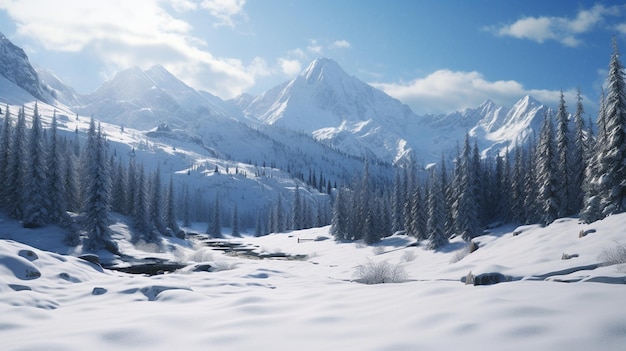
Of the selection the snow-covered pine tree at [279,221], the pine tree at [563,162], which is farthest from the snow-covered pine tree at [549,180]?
the snow-covered pine tree at [279,221]

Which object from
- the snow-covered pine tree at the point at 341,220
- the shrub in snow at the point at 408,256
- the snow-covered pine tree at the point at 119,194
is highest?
the snow-covered pine tree at the point at 119,194

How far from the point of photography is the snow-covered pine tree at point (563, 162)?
140 feet

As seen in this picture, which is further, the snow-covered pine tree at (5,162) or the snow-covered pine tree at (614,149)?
the snow-covered pine tree at (5,162)

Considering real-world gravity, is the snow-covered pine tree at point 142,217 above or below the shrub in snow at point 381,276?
above

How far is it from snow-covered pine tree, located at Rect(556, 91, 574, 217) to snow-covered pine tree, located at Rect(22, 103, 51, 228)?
6277 cm

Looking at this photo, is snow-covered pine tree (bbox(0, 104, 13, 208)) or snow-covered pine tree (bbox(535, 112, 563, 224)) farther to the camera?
snow-covered pine tree (bbox(0, 104, 13, 208))

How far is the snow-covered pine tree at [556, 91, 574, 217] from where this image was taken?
140ft

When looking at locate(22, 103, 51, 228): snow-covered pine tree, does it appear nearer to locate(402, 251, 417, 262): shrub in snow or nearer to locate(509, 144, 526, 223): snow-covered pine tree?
locate(402, 251, 417, 262): shrub in snow

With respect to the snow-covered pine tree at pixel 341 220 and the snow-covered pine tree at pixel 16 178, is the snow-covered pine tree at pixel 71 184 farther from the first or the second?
the snow-covered pine tree at pixel 341 220

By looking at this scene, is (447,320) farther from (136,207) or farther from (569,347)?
(136,207)

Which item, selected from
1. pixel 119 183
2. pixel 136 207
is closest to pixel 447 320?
pixel 136 207

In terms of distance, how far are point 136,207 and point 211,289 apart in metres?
54.7

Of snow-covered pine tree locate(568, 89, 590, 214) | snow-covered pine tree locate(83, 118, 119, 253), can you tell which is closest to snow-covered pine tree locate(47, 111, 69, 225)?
snow-covered pine tree locate(83, 118, 119, 253)

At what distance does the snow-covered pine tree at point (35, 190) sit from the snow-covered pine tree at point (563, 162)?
62768 millimetres
